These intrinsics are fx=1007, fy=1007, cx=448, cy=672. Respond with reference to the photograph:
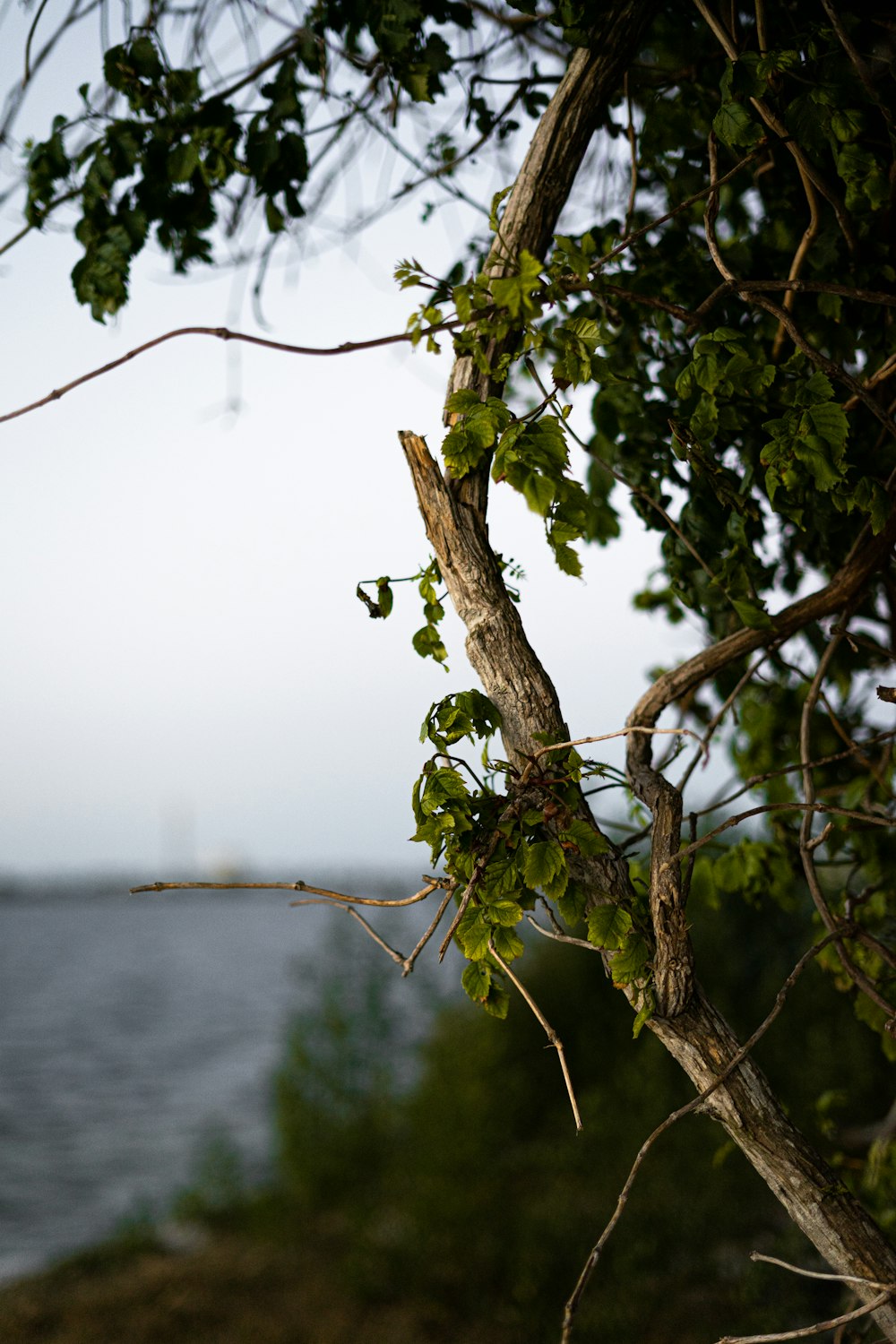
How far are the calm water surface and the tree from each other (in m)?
5.20

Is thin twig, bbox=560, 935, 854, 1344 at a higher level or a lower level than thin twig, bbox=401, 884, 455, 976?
lower

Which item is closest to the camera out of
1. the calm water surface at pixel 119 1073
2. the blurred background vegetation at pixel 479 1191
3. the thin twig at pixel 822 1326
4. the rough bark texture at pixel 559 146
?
the thin twig at pixel 822 1326

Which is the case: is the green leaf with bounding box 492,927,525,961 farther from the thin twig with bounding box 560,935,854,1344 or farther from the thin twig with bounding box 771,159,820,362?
the thin twig with bounding box 771,159,820,362

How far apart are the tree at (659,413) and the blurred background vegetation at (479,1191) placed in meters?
2.58

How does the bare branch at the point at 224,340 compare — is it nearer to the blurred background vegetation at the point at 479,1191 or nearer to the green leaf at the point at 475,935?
the green leaf at the point at 475,935

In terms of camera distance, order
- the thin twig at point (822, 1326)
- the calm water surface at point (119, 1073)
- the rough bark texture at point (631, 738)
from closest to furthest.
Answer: the thin twig at point (822, 1326) < the rough bark texture at point (631, 738) < the calm water surface at point (119, 1073)

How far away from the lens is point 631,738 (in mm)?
1165

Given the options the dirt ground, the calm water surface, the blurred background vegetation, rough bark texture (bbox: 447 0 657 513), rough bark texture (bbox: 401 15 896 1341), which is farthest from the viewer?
the calm water surface

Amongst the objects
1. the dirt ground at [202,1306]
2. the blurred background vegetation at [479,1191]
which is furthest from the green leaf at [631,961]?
the dirt ground at [202,1306]

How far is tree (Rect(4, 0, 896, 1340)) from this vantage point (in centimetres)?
97

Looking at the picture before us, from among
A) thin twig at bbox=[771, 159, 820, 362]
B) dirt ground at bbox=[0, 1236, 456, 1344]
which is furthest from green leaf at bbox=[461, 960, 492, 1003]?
dirt ground at bbox=[0, 1236, 456, 1344]

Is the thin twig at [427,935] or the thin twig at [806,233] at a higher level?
the thin twig at [806,233]

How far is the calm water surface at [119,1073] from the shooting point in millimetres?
8859

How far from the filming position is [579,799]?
998mm
